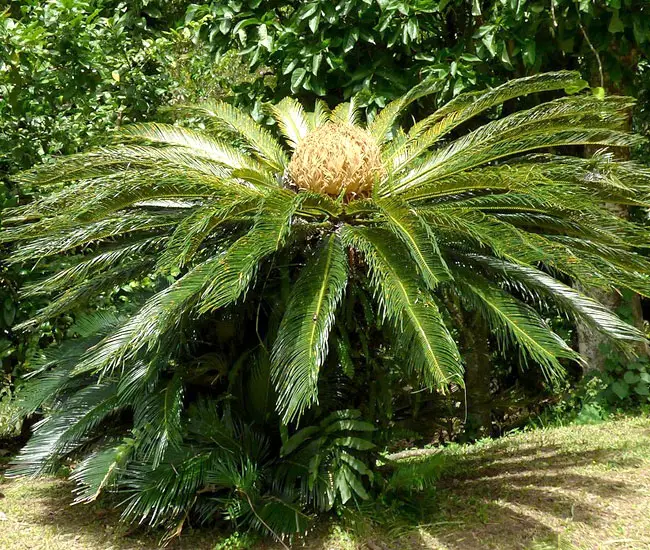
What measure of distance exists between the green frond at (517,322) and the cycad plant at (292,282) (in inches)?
0.6

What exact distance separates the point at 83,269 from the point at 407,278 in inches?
74.3

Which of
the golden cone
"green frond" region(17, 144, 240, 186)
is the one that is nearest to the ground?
the golden cone

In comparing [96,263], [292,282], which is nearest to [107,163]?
[96,263]

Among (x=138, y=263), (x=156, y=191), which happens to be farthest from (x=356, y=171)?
(x=138, y=263)

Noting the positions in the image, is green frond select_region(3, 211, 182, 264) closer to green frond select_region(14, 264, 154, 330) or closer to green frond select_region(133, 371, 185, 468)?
green frond select_region(14, 264, 154, 330)

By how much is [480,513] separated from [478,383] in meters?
3.18

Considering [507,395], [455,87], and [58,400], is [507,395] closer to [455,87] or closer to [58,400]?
[455,87]

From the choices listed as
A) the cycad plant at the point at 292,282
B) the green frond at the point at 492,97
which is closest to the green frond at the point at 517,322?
the cycad plant at the point at 292,282

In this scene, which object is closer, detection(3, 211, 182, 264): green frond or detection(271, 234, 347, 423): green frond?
detection(271, 234, 347, 423): green frond

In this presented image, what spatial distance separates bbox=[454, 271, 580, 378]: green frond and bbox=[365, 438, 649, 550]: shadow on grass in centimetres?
85

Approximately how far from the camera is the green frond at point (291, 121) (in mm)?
4918

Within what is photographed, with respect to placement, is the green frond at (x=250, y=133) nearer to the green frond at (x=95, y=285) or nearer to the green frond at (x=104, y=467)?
the green frond at (x=95, y=285)

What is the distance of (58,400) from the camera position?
14.3 feet

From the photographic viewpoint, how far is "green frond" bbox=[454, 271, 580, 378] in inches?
127
